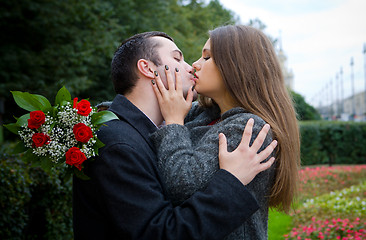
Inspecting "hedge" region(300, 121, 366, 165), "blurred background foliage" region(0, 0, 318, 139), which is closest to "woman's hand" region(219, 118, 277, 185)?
"blurred background foliage" region(0, 0, 318, 139)

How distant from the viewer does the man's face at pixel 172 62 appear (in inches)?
102

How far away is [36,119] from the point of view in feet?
6.43

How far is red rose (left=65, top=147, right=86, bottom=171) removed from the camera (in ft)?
6.29

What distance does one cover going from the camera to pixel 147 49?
2.63 m

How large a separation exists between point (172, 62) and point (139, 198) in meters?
1.12

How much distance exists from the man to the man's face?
1.33 feet

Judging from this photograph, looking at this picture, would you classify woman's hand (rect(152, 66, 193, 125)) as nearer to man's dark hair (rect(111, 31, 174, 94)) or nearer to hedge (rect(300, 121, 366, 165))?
man's dark hair (rect(111, 31, 174, 94))

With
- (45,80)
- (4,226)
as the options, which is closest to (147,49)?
(4,226)

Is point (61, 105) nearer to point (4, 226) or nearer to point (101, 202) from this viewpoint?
point (101, 202)

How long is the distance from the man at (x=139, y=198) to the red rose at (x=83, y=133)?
14 cm

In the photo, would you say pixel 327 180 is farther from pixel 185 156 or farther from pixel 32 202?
pixel 185 156

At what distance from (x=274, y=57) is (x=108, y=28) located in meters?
11.2

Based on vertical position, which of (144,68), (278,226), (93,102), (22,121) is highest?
(144,68)

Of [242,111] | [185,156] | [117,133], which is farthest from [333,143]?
[117,133]
